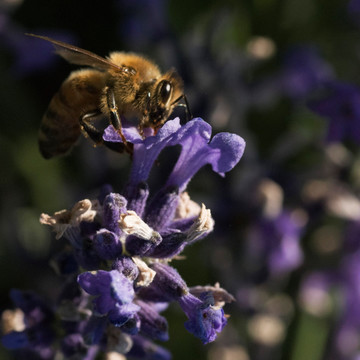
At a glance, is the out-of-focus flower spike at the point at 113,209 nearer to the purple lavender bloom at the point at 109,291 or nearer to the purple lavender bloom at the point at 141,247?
the purple lavender bloom at the point at 141,247

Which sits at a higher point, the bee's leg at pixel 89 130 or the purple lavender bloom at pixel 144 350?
the bee's leg at pixel 89 130

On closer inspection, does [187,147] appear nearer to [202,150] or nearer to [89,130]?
[202,150]

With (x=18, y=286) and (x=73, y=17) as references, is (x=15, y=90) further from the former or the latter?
(x=18, y=286)

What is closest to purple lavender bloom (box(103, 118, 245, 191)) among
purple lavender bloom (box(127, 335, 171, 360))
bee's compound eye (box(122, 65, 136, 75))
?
bee's compound eye (box(122, 65, 136, 75))

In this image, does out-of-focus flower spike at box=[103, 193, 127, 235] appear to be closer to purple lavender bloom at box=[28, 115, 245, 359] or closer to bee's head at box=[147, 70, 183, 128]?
purple lavender bloom at box=[28, 115, 245, 359]

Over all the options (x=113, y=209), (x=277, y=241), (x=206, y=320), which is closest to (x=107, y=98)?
(x=113, y=209)

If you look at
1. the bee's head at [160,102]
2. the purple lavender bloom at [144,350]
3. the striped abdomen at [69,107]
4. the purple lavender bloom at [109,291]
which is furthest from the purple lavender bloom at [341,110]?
the purple lavender bloom at [109,291]
